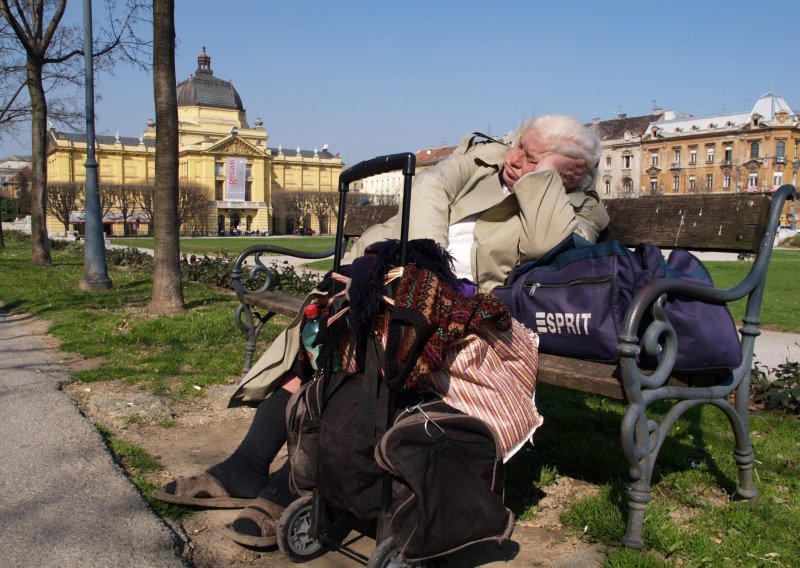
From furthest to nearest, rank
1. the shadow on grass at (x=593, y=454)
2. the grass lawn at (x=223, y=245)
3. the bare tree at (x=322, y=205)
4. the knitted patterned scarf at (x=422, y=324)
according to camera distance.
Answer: the bare tree at (x=322, y=205), the grass lawn at (x=223, y=245), the shadow on grass at (x=593, y=454), the knitted patterned scarf at (x=422, y=324)

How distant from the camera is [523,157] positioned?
11.3 ft

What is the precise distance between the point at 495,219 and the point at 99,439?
2.28 m

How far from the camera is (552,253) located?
302cm

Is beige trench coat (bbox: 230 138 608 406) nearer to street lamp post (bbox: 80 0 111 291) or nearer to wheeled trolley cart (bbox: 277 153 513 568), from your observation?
wheeled trolley cart (bbox: 277 153 513 568)

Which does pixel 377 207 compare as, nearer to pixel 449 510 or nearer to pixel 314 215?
pixel 449 510

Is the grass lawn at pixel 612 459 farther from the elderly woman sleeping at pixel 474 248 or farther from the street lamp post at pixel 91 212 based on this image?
the street lamp post at pixel 91 212

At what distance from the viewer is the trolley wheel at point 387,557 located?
86.4 inches

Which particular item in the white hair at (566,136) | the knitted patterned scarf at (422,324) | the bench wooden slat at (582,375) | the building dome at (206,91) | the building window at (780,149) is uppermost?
the building dome at (206,91)

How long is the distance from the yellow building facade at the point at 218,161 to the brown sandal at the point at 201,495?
77.8m

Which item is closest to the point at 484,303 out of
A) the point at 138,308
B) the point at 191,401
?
the point at 191,401

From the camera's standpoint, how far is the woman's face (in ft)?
11.1

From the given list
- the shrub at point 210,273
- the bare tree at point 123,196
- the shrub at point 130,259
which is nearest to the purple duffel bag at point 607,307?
the shrub at point 210,273

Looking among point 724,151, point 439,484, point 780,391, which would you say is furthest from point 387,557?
point 724,151

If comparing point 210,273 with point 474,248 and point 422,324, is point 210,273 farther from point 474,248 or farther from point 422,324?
point 422,324
